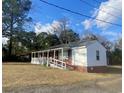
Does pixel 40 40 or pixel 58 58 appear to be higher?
pixel 40 40

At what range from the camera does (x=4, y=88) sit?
3389 millimetres

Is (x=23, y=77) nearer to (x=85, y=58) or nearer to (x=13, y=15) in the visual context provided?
(x=13, y=15)

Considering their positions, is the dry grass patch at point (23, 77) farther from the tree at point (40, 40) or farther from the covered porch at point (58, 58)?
the covered porch at point (58, 58)

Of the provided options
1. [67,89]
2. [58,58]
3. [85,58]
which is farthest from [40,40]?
[85,58]

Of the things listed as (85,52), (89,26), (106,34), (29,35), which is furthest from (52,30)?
(85,52)

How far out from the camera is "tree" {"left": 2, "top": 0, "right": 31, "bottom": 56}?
2.73 meters

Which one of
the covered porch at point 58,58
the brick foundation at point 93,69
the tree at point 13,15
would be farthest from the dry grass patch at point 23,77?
the brick foundation at point 93,69

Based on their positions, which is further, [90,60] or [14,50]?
[90,60]

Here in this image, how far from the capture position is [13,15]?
287cm

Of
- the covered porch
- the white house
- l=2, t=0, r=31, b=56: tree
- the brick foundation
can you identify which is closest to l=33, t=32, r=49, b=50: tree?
l=2, t=0, r=31, b=56: tree


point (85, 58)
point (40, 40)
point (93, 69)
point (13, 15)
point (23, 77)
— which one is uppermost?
point (13, 15)

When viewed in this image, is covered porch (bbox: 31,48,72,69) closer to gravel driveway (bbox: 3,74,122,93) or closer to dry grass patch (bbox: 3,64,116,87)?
dry grass patch (bbox: 3,64,116,87)

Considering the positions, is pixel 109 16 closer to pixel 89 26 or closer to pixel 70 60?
pixel 89 26

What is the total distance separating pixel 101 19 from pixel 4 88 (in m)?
2.31
